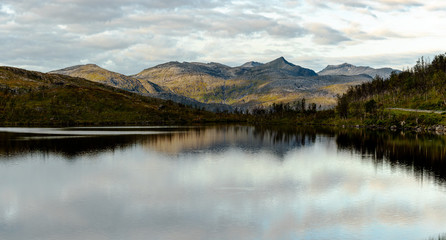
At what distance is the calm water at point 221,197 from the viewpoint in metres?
35.2

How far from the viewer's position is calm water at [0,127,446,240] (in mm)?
35250

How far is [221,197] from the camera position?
4800cm

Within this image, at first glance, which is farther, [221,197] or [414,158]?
[414,158]

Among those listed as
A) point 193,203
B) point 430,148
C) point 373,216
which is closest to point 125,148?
point 193,203

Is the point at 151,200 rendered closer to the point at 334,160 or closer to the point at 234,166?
the point at 234,166

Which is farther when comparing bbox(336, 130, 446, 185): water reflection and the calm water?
bbox(336, 130, 446, 185): water reflection

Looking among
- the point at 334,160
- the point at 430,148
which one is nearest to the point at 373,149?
the point at 430,148

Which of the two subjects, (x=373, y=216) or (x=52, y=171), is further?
(x=52, y=171)

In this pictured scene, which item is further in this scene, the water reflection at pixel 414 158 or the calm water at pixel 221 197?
the water reflection at pixel 414 158

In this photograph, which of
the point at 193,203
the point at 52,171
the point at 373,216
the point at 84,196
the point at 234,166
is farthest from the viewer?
the point at 234,166

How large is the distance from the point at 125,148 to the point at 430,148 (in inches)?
3334

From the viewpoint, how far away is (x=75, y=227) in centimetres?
3603

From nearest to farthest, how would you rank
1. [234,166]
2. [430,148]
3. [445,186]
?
[445,186] → [234,166] → [430,148]

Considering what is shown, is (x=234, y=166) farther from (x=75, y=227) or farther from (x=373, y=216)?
(x=75, y=227)
